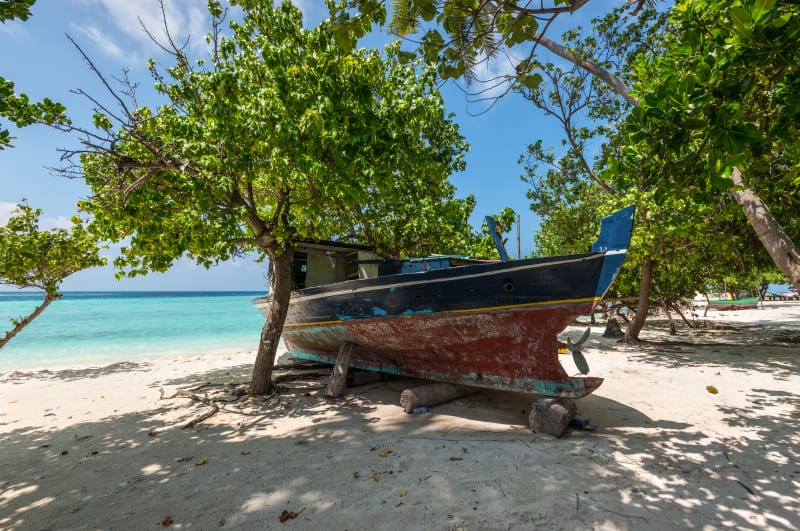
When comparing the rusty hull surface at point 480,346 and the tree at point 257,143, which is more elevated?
the tree at point 257,143

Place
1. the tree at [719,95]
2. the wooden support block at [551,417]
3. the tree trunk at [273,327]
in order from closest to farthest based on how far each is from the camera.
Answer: the tree at [719,95] → the wooden support block at [551,417] → the tree trunk at [273,327]

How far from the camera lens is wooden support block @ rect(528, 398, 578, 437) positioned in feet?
13.6

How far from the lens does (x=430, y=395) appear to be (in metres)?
5.38

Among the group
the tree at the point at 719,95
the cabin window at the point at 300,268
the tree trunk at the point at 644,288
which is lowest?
the tree trunk at the point at 644,288

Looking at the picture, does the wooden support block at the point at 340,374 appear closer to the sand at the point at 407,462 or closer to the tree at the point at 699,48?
the sand at the point at 407,462

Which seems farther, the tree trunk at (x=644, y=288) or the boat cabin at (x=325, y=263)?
the tree trunk at (x=644, y=288)

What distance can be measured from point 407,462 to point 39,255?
1057 centimetres

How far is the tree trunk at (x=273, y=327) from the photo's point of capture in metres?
6.49

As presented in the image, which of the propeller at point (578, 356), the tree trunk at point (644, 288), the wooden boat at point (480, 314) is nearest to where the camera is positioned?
the wooden boat at point (480, 314)

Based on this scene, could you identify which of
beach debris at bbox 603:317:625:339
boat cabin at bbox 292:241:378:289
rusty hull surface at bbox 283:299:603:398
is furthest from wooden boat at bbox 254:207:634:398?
beach debris at bbox 603:317:625:339

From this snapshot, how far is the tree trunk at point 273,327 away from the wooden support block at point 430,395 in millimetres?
2716

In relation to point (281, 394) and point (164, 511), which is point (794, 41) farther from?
point (281, 394)

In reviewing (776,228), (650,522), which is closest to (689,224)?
(776,228)

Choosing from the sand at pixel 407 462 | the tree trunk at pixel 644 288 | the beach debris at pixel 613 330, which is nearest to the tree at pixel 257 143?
the sand at pixel 407 462
